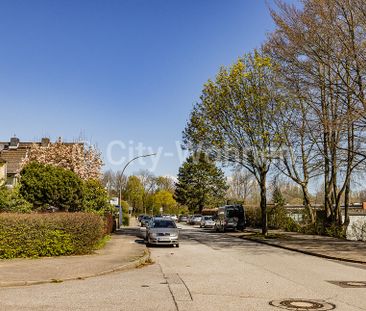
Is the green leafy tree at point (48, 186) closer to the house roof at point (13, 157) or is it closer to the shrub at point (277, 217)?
the shrub at point (277, 217)

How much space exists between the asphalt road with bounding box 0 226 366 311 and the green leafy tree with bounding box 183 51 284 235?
14286 mm

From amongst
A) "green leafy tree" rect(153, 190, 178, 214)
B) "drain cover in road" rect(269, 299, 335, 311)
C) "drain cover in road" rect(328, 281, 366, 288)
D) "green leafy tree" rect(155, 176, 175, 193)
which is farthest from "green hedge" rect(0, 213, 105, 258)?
"green leafy tree" rect(155, 176, 175, 193)

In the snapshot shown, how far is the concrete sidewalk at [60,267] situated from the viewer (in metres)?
11.2

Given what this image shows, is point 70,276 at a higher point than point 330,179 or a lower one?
lower

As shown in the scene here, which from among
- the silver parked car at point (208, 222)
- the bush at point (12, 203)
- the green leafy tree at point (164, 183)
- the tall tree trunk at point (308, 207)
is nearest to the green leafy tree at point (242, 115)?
the tall tree trunk at point (308, 207)

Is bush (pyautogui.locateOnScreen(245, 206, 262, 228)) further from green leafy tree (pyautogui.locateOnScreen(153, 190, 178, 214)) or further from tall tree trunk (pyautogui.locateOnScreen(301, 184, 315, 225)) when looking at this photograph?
green leafy tree (pyautogui.locateOnScreen(153, 190, 178, 214))

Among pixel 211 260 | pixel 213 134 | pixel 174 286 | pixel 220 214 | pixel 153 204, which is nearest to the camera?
A: pixel 174 286

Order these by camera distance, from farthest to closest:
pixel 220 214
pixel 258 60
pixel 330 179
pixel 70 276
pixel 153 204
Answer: pixel 153 204, pixel 220 214, pixel 330 179, pixel 258 60, pixel 70 276

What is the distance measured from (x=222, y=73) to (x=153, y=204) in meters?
76.1

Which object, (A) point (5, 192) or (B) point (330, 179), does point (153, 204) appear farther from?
(A) point (5, 192)

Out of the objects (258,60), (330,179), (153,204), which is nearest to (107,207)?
(258,60)

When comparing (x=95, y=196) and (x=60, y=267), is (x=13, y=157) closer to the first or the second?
(x=95, y=196)

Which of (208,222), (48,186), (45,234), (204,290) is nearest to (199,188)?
(208,222)

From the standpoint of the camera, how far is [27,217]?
52.9 feet
